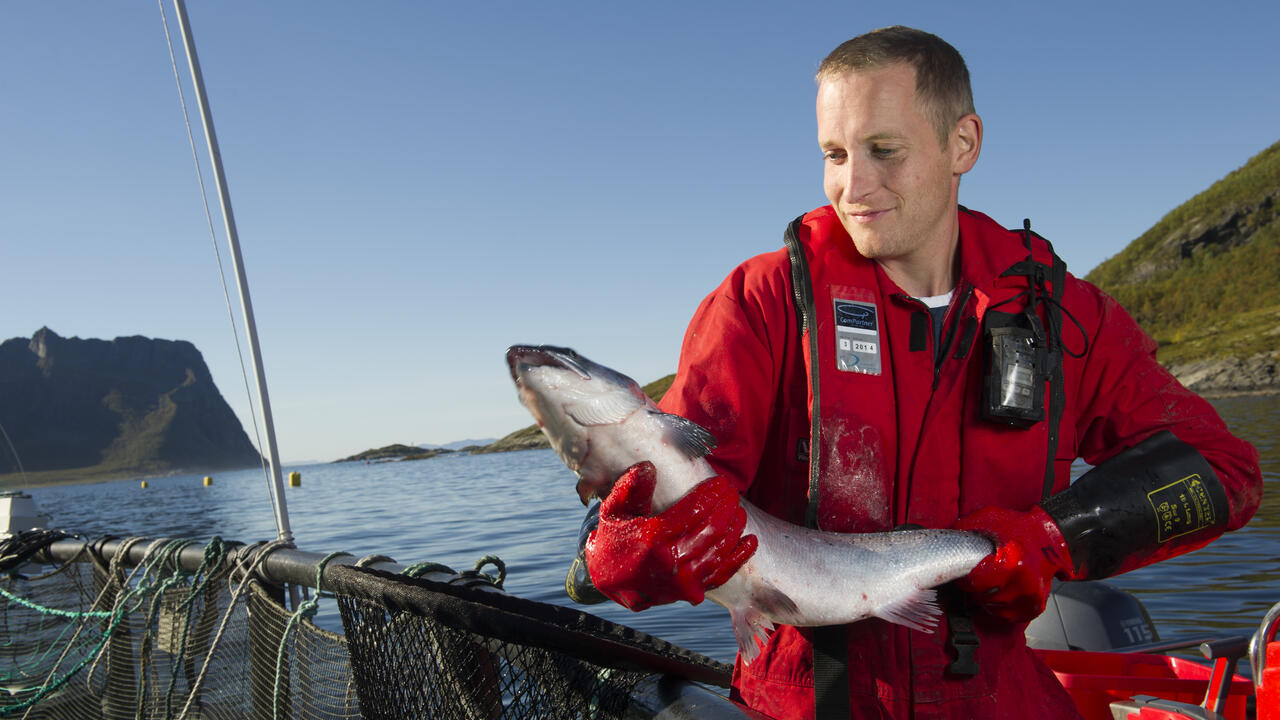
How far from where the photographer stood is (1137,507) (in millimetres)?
2396

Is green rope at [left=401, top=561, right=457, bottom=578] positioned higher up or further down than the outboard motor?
higher up

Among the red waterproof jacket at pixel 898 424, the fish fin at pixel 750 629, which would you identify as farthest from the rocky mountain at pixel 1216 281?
the fish fin at pixel 750 629

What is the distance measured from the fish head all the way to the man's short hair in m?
1.24

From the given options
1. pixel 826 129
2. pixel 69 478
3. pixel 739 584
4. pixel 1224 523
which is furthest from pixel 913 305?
pixel 69 478

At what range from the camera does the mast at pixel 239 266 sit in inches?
184

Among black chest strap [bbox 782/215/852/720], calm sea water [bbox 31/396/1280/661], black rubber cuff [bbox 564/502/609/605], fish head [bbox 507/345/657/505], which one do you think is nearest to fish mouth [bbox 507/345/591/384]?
fish head [bbox 507/345/657/505]

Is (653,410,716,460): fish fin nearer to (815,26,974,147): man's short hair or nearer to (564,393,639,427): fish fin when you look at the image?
(564,393,639,427): fish fin

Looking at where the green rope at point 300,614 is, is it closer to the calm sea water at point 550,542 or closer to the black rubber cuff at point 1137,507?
the black rubber cuff at point 1137,507

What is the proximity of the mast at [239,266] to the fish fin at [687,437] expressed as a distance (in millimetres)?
3279

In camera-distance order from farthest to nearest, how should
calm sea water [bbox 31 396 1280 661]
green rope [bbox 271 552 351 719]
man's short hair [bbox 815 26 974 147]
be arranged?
1. calm sea water [bbox 31 396 1280 661]
2. green rope [bbox 271 552 351 719]
3. man's short hair [bbox 815 26 974 147]

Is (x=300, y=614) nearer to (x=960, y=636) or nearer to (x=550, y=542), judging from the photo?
(x=960, y=636)

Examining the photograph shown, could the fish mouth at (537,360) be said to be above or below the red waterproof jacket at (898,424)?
above

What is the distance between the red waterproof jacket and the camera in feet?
7.32

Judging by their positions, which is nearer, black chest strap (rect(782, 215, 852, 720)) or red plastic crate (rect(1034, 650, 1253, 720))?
black chest strap (rect(782, 215, 852, 720))
